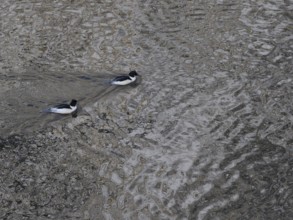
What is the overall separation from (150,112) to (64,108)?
168 centimetres

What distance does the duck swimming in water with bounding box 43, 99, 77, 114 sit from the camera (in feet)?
36.8

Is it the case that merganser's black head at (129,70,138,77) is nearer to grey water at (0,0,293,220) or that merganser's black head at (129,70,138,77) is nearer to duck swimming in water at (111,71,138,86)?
duck swimming in water at (111,71,138,86)

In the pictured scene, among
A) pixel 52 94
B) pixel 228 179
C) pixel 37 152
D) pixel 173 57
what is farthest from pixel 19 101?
pixel 228 179

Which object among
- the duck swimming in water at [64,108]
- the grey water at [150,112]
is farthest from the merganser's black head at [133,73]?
the duck swimming in water at [64,108]

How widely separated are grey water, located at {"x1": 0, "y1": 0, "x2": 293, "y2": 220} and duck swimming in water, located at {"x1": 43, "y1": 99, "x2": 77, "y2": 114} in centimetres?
17

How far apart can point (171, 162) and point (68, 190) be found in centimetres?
183

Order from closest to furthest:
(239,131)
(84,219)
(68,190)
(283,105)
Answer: (84,219), (68,190), (239,131), (283,105)

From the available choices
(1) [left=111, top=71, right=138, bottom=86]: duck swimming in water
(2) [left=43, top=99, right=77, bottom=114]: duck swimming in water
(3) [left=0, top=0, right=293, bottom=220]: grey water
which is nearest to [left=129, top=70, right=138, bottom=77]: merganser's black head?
(1) [left=111, top=71, right=138, bottom=86]: duck swimming in water

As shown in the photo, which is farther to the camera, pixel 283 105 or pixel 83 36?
pixel 83 36

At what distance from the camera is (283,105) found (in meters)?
11.7

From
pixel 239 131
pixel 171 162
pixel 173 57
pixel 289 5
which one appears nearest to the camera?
pixel 171 162

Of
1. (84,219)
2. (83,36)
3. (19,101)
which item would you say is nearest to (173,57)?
(83,36)

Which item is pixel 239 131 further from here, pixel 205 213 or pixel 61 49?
pixel 61 49

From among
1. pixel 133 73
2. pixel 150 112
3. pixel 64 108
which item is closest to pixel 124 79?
pixel 133 73
